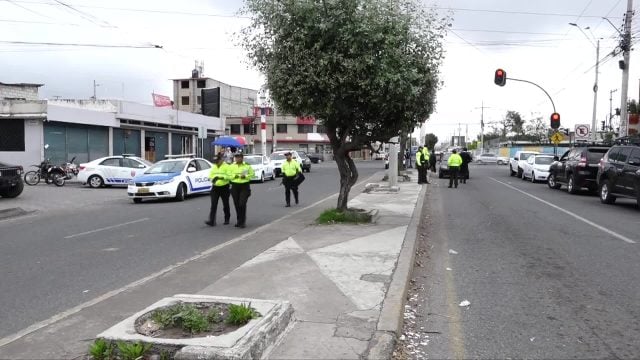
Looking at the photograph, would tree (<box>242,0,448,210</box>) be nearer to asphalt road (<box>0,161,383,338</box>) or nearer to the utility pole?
asphalt road (<box>0,161,383,338</box>)

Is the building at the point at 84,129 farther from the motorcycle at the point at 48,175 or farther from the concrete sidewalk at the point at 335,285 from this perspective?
the concrete sidewalk at the point at 335,285

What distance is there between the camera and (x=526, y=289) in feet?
22.6

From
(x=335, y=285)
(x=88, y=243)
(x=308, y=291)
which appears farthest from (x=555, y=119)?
(x=308, y=291)

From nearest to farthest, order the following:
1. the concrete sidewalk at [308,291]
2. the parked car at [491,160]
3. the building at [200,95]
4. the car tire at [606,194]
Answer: the concrete sidewalk at [308,291] < the car tire at [606,194] < the parked car at [491,160] < the building at [200,95]

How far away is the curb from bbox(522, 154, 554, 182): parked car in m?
21.4

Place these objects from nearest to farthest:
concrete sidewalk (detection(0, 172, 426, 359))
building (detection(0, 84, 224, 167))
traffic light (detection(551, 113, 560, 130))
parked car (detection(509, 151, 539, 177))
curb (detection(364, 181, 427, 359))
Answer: curb (detection(364, 181, 427, 359)) < concrete sidewalk (detection(0, 172, 426, 359)) < building (detection(0, 84, 224, 167)) < parked car (detection(509, 151, 539, 177)) < traffic light (detection(551, 113, 560, 130))

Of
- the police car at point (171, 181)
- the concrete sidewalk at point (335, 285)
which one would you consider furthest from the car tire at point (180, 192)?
the concrete sidewalk at point (335, 285)

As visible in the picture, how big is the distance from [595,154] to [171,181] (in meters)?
15.0

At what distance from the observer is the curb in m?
4.59

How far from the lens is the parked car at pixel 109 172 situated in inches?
942

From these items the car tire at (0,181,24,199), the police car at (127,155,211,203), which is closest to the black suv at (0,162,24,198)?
the car tire at (0,181,24,199)

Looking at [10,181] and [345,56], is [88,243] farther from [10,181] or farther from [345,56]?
[10,181]

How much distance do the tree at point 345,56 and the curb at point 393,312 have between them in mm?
3210

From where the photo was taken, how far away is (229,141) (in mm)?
42219
